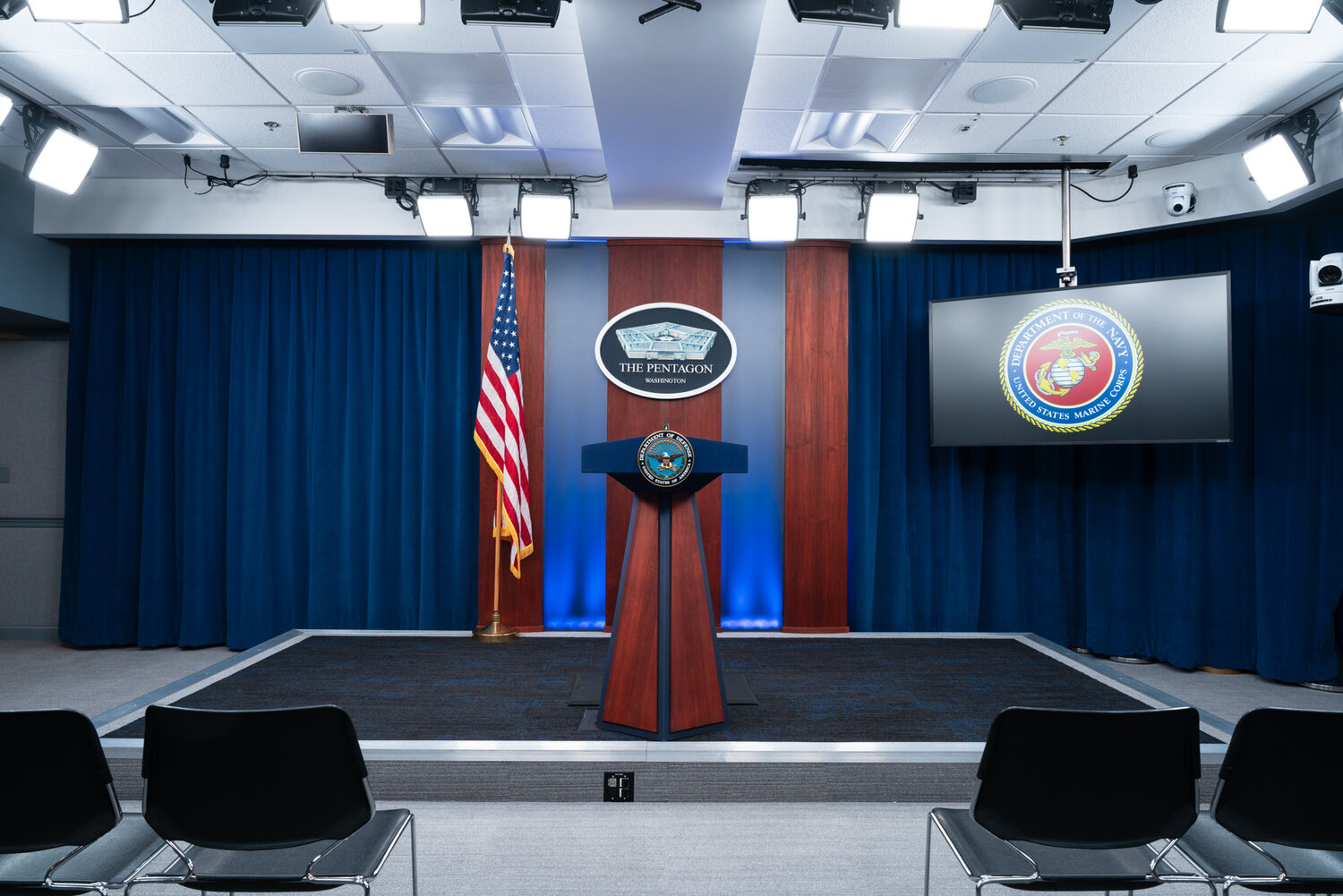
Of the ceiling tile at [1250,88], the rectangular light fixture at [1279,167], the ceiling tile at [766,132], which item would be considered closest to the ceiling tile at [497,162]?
the ceiling tile at [766,132]

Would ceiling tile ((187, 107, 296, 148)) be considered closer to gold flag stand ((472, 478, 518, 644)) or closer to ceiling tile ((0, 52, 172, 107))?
ceiling tile ((0, 52, 172, 107))

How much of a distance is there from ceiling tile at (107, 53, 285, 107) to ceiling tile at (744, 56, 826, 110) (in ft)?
8.10

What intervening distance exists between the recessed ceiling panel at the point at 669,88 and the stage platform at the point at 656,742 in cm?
280

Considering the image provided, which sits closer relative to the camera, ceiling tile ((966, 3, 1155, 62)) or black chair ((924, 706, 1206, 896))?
black chair ((924, 706, 1206, 896))

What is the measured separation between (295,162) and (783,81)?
126 inches

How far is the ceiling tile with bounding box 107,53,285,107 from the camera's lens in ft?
11.5

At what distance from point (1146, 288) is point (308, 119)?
190 inches

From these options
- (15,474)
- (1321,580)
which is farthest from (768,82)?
(15,474)

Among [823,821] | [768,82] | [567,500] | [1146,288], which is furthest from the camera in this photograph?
[567,500]

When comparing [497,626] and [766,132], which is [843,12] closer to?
[766,132]

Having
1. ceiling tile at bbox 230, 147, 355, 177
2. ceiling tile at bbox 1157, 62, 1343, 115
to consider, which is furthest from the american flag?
ceiling tile at bbox 1157, 62, 1343, 115

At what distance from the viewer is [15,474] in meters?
5.44

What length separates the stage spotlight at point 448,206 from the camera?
16.0 ft

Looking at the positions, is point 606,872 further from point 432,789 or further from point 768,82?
point 768,82
